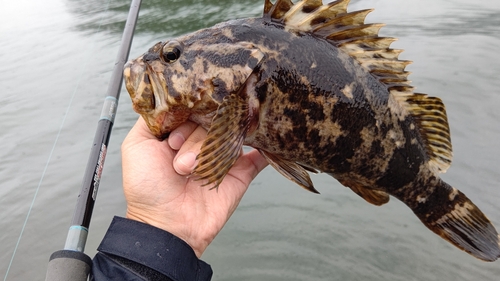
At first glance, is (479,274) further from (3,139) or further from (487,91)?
(3,139)

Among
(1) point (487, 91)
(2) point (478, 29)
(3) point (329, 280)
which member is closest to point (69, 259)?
(3) point (329, 280)

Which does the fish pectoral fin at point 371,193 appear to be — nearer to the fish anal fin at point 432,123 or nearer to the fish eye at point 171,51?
the fish anal fin at point 432,123

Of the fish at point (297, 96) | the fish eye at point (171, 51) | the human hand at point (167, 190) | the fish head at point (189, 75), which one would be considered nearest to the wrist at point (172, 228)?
the human hand at point (167, 190)

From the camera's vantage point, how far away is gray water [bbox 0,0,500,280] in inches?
156

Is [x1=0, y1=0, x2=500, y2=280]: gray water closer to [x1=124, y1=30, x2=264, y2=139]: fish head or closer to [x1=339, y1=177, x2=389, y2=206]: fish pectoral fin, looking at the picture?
[x1=339, y1=177, x2=389, y2=206]: fish pectoral fin

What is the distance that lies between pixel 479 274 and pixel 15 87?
28.0 feet

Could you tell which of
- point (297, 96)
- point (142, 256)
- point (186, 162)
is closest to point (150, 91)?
point (186, 162)

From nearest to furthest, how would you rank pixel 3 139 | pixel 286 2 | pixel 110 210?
pixel 286 2, pixel 110 210, pixel 3 139

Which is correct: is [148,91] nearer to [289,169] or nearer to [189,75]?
[189,75]

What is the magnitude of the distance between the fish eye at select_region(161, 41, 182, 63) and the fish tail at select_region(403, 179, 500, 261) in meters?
1.46

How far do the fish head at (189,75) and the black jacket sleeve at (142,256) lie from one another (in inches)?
22.9

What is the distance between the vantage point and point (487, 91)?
5543 millimetres

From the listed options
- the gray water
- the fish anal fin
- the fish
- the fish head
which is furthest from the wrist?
the gray water

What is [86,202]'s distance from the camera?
2.49 metres
